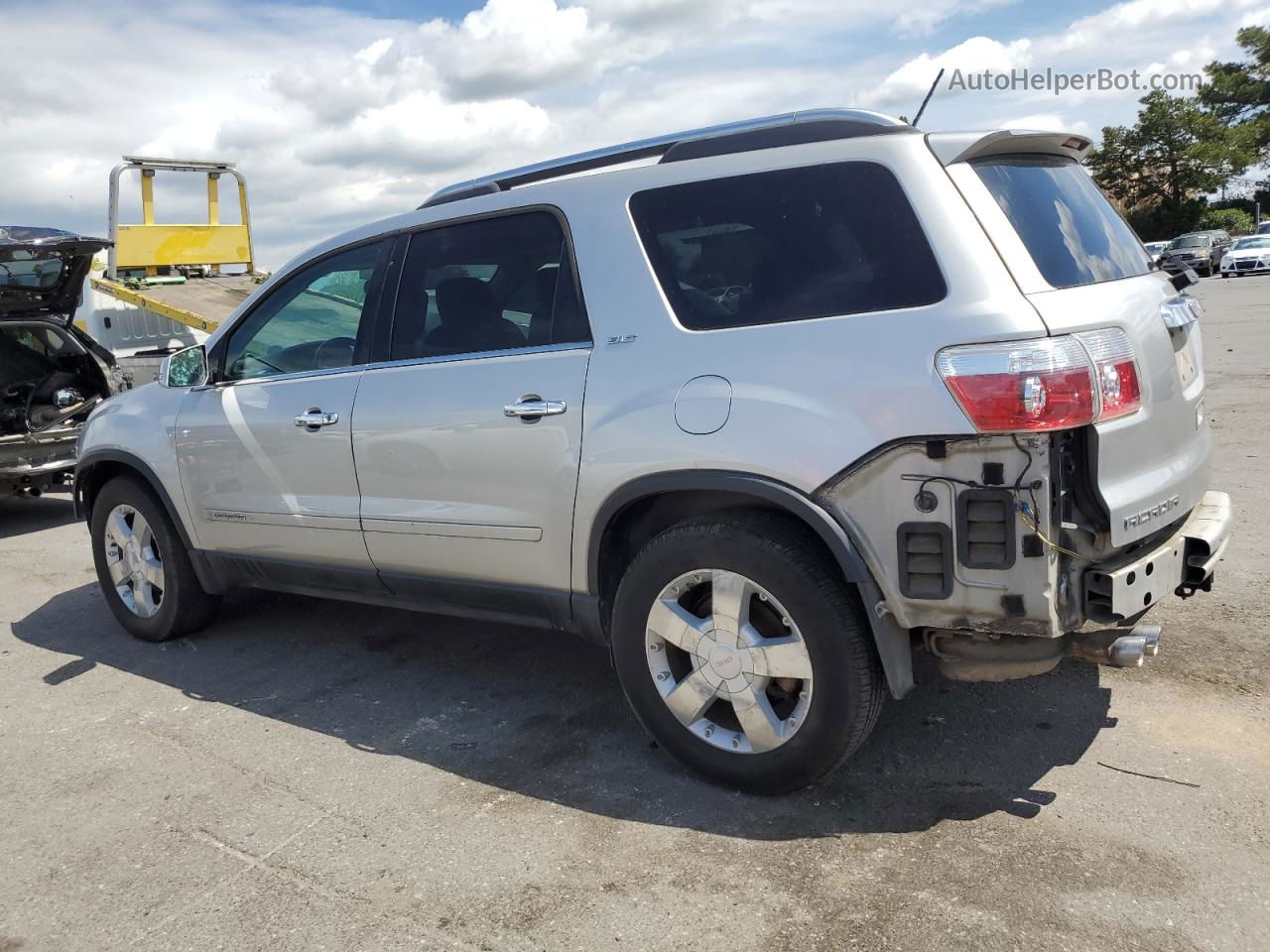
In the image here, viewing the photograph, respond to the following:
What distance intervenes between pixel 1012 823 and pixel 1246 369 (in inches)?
391

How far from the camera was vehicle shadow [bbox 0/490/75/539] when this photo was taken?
8.51 metres

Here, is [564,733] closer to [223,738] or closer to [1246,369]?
[223,738]

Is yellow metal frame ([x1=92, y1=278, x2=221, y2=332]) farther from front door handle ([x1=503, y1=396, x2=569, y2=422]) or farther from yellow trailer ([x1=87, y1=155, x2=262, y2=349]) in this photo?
front door handle ([x1=503, y1=396, x2=569, y2=422])

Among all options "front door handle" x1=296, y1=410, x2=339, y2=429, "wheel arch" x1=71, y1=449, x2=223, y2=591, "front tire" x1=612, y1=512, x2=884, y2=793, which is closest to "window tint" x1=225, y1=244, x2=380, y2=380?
"front door handle" x1=296, y1=410, x2=339, y2=429

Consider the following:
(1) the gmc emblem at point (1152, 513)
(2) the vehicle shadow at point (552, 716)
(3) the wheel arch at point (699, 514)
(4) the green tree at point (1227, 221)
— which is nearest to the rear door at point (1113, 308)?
(1) the gmc emblem at point (1152, 513)

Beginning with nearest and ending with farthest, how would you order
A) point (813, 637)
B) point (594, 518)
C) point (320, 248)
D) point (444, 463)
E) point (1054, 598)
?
point (1054, 598), point (813, 637), point (594, 518), point (444, 463), point (320, 248)

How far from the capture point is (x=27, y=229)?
Answer: 312 inches

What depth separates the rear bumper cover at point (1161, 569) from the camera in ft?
9.20

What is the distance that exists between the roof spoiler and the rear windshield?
27 mm

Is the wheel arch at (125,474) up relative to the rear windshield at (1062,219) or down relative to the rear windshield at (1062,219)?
down

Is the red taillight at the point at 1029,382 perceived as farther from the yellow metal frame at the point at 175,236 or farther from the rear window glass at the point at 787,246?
the yellow metal frame at the point at 175,236

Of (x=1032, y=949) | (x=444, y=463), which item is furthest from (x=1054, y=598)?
(x=444, y=463)

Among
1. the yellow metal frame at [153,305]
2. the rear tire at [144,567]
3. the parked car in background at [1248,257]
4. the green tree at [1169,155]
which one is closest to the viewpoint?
the rear tire at [144,567]

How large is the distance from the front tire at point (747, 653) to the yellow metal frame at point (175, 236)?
9.10m
